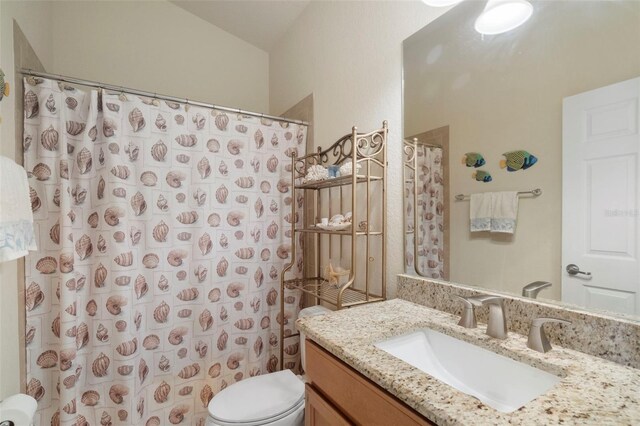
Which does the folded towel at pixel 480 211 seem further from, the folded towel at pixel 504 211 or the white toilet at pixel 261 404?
the white toilet at pixel 261 404

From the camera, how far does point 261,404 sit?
1.19 meters

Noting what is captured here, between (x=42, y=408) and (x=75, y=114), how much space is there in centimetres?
139

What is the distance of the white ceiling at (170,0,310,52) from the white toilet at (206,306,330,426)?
90.8 inches

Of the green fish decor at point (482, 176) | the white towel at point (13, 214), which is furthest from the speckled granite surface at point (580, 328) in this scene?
the white towel at point (13, 214)

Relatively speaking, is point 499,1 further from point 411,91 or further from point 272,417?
point 272,417

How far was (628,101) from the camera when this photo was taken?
2.07 feet

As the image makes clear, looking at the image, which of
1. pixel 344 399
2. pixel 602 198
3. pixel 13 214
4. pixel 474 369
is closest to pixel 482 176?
pixel 602 198

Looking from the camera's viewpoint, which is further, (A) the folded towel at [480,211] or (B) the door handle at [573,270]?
(A) the folded towel at [480,211]

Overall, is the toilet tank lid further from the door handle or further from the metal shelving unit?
the door handle

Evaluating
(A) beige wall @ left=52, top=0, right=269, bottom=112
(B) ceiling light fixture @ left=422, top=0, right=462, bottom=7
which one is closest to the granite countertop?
(B) ceiling light fixture @ left=422, top=0, right=462, bottom=7

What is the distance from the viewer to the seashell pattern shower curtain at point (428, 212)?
1.07 meters

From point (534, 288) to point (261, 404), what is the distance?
1130mm

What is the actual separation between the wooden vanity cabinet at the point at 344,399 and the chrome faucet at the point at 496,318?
38 cm

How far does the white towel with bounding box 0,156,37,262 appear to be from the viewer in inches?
31.9
